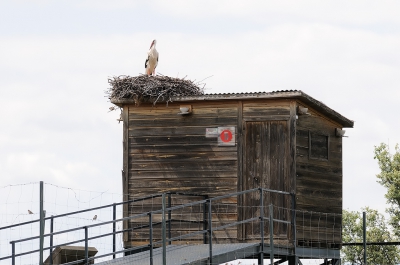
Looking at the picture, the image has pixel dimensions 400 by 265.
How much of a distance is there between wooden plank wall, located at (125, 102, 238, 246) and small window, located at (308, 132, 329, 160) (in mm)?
1695

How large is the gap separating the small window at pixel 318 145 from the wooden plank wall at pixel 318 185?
2cm

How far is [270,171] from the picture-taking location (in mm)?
20422

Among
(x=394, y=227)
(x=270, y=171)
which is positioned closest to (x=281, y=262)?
(x=270, y=171)

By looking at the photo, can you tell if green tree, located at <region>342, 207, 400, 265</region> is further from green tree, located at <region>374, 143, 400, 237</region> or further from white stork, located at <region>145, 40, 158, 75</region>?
white stork, located at <region>145, 40, 158, 75</region>

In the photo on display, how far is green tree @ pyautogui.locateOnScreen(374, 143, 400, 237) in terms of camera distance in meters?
36.1

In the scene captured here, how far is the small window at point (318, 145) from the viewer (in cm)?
2123

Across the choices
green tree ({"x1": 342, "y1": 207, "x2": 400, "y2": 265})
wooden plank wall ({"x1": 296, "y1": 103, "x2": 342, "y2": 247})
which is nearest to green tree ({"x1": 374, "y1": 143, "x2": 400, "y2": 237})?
green tree ({"x1": 342, "y1": 207, "x2": 400, "y2": 265})

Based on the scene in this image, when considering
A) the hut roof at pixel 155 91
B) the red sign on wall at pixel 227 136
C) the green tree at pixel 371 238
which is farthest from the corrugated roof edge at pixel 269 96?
the green tree at pixel 371 238

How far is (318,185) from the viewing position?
2156 centimetres

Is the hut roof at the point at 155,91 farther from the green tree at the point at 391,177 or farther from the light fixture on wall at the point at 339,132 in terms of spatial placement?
the green tree at the point at 391,177

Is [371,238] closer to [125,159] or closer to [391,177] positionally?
[391,177]

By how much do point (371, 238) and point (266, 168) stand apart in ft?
54.7

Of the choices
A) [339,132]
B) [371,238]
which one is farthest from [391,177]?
[339,132]

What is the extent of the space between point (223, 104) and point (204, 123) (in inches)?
23.0
